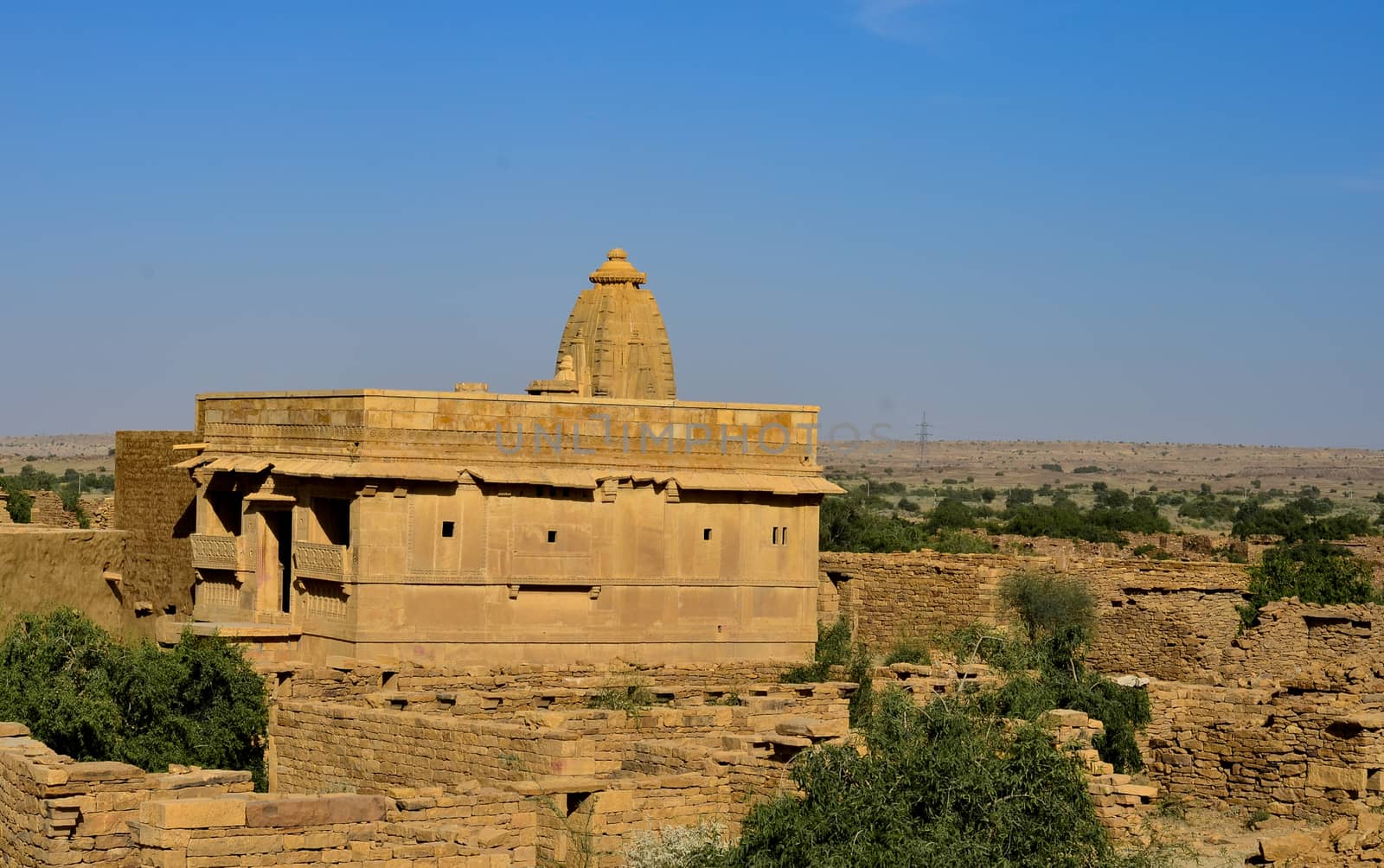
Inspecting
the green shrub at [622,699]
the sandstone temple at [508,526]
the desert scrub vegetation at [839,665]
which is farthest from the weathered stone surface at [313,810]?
the sandstone temple at [508,526]

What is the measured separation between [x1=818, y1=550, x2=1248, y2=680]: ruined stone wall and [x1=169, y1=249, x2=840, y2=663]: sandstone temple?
16.1 feet

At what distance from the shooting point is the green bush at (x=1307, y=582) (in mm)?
33062

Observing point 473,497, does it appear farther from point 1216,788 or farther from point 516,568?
point 1216,788

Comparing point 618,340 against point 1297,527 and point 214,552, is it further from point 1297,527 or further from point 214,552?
point 1297,527

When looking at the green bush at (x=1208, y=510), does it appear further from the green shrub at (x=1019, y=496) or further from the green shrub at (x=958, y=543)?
the green shrub at (x=958, y=543)

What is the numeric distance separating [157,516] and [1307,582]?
55.1 feet

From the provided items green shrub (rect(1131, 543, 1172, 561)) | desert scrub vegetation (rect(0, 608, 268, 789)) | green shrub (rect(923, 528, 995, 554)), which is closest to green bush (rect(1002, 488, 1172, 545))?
green shrub (rect(1131, 543, 1172, 561))

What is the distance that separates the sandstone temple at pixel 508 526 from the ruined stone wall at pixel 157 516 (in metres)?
1.24

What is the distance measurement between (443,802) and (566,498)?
396 inches

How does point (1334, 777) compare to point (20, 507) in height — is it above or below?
below

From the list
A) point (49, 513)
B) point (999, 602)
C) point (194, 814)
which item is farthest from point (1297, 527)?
point (194, 814)

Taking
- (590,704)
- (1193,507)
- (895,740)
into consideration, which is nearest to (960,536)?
(590,704)

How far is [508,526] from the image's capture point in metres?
24.5

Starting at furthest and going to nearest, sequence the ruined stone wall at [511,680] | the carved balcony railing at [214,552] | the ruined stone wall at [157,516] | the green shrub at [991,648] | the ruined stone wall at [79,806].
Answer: the ruined stone wall at [157,516] → the carved balcony railing at [214,552] → the green shrub at [991,648] → the ruined stone wall at [511,680] → the ruined stone wall at [79,806]
